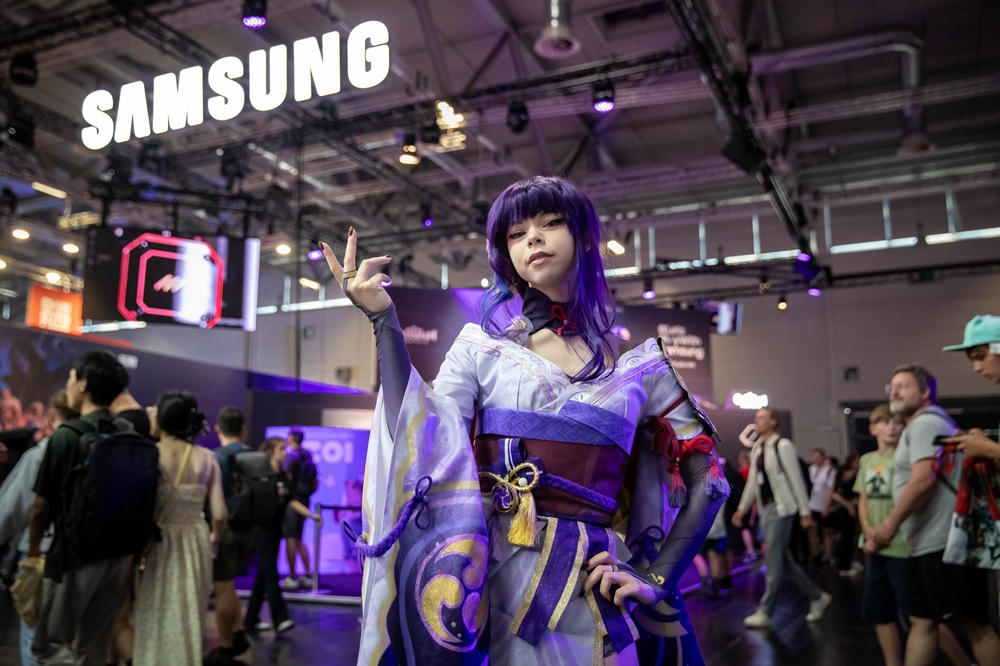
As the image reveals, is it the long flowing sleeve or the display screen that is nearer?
the long flowing sleeve

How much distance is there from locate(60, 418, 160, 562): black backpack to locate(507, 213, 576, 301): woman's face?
2435 mm

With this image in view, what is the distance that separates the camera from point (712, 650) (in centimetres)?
515

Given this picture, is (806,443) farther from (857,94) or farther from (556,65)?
(556,65)

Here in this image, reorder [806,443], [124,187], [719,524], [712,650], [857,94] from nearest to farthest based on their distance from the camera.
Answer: [712,650] → [719,524] → [124,187] → [857,94] → [806,443]

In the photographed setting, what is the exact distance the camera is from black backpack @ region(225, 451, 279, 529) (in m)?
5.17

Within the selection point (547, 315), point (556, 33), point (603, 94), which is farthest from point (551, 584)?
point (603, 94)

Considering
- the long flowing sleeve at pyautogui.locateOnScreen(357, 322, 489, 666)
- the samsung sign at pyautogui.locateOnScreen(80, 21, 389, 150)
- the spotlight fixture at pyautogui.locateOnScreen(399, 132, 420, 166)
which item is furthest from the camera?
the spotlight fixture at pyautogui.locateOnScreen(399, 132, 420, 166)

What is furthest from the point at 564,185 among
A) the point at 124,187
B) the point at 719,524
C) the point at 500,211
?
the point at 124,187

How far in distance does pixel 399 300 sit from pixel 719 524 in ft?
10.9

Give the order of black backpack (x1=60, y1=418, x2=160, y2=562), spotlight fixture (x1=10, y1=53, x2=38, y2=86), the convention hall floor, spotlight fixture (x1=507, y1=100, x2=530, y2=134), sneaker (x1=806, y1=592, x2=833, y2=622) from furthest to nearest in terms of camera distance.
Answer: spotlight fixture (x1=507, y1=100, x2=530, y2=134), spotlight fixture (x1=10, y1=53, x2=38, y2=86), sneaker (x1=806, y1=592, x2=833, y2=622), the convention hall floor, black backpack (x1=60, y1=418, x2=160, y2=562)

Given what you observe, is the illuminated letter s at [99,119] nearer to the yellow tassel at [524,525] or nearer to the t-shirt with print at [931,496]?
the t-shirt with print at [931,496]

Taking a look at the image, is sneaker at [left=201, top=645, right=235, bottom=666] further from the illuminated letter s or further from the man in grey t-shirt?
the illuminated letter s

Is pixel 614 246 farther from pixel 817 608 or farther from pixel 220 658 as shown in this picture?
pixel 817 608

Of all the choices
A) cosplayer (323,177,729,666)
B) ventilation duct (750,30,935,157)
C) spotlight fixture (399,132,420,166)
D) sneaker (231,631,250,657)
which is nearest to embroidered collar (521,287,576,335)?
cosplayer (323,177,729,666)
